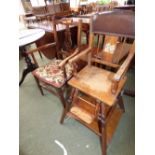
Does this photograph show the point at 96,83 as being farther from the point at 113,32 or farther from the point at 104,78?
the point at 113,32

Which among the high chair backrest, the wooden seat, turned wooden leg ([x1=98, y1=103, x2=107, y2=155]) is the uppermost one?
the high chair backrest

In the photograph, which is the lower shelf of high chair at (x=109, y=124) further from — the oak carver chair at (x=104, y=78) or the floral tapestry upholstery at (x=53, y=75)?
the floral tapestry upholstery at (x=53, y=75)

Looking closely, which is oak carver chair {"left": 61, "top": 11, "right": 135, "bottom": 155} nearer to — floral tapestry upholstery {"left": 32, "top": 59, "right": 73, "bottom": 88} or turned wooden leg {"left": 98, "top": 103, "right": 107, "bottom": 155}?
turned wooden leg {"left": 98, "top": 103, "right": 107, "bottom": 155}

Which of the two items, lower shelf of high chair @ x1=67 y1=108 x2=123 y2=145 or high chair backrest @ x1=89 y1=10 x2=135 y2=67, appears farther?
lower shelf of high chair @ x1=67 y1=108 x2=123 y2=145

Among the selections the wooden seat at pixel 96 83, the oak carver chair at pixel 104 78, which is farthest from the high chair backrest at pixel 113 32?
the wooden seat at pixel 96 83

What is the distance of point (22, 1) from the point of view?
3.97 meters

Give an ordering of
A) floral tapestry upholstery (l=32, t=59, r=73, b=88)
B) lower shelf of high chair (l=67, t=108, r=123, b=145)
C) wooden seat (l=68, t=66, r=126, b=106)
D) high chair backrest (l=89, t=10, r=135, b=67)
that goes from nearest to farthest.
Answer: wooden seat (l=68, t=66, r=126, b=106) < high chair backrest (l=89, t=10, r=135, b=67) < lower shelf of high chair (l=67, t=108, r=123, b=145) < floral tapestry upholstery (l=32, t=59, r=73, b=88)

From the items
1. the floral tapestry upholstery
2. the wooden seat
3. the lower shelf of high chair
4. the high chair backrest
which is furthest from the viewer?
the floral tapestry upholstery

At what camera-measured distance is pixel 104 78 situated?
1232 millimetres

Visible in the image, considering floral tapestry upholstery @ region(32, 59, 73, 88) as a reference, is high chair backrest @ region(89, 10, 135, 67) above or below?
above

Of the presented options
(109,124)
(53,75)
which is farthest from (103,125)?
(53,75)

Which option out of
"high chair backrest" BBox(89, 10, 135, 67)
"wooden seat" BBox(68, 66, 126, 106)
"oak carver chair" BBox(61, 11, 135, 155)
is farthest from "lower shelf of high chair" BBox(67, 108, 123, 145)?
"high chair backrest" BBox(89, 10, 135, 67)

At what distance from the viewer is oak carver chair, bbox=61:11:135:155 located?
1081 millimetres
